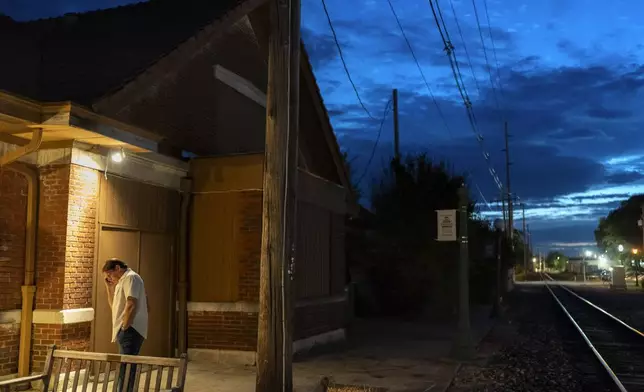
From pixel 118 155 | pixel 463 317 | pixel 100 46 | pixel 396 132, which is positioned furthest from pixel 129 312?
pixel 396 132

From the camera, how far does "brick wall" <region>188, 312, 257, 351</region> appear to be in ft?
35.6

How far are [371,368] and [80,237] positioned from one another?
17.7ft

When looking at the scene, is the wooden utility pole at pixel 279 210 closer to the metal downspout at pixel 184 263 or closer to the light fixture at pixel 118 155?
the light fixture at pixel 118 155

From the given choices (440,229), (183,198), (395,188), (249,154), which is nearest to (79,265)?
(183,198)

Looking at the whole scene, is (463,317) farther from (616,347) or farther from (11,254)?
(11,254)

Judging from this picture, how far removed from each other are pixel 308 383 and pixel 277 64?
190 inches

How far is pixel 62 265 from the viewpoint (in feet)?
27.8

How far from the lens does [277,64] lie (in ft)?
24.0

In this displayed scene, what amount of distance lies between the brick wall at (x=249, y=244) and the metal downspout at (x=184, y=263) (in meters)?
0.96

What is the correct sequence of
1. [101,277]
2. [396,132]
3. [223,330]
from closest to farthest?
[101,277], [223,330], [396,132]

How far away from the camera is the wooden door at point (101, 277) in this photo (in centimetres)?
912

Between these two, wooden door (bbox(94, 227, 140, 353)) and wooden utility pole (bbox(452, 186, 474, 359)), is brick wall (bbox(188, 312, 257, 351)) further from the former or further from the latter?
wooden utility pole (bbox(452, 186, 474, 359))

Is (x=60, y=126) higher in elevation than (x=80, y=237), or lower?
higher

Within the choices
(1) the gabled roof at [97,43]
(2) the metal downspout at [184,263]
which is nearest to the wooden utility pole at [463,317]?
(2) the metal downspout at [184,263]
